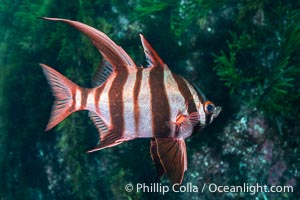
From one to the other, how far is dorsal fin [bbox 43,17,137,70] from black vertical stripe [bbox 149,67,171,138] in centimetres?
21

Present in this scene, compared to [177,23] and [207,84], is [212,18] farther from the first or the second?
[207,84]

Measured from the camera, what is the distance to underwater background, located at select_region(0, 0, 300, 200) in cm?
436

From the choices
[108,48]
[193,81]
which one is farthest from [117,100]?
[193,81]

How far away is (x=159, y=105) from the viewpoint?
222 cm

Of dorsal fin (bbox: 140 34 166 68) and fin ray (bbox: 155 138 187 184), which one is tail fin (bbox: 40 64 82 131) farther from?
fin ray (bbox: 155 138 187 184)

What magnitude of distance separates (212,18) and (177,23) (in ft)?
2.18

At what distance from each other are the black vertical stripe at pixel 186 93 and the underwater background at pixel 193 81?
2.35 metres

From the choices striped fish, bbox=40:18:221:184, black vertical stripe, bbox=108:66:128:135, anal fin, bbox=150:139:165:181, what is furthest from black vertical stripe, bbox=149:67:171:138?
black vertical stripe, bbox=108:66:128:135

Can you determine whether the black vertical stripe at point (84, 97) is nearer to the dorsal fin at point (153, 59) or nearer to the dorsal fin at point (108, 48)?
the dorsal fin at point (108, 48)

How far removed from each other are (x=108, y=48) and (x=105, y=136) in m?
0.68

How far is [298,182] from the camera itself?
4.16 meters

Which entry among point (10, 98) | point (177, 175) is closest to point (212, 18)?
point (177, 175)

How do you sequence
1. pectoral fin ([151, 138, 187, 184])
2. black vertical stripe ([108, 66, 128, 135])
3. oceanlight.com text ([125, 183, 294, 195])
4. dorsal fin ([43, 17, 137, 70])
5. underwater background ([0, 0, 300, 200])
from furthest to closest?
underwater background ([0, 0, 300, 200]) → oceanlight.com text ([125, 183, 294, 195]) → black vertical stripe ([108, 66, 128, 135]) → pectoral fin ([151, 138, 187, 184]) → dorsal fin ([43, 17, 137, 70])

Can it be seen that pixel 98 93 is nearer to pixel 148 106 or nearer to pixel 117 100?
pixel 117 100
